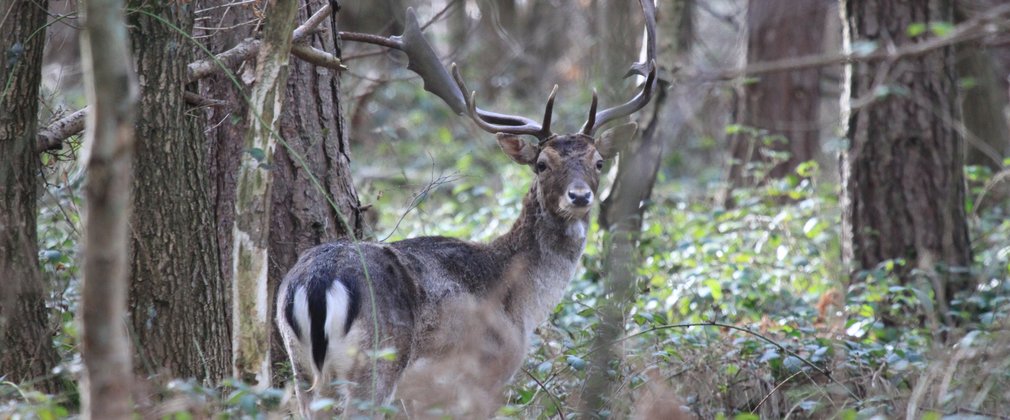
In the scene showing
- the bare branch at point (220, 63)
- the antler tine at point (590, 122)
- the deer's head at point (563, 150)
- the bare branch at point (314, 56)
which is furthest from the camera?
the antler tine at point (590, 122)

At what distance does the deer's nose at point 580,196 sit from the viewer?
6.50 meters

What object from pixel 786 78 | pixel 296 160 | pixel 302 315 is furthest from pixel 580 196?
pixel 786 78

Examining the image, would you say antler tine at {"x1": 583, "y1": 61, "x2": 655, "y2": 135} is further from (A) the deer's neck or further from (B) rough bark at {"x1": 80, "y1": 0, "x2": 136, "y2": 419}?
(B) rough bark at {"x1": 80, "y1": 0, "x2": 136, "y2": 419}

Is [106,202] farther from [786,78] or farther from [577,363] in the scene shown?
[786,78]

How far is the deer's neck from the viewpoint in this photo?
6.44 metres

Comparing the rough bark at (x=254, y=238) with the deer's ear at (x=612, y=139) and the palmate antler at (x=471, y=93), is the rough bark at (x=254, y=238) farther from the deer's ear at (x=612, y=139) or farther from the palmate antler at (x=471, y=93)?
the deer's ear at (x=612, y=139)

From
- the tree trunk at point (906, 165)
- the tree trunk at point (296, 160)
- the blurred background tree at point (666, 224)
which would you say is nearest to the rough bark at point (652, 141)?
the blurred background tree at point (666, 224)

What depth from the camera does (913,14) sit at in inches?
339

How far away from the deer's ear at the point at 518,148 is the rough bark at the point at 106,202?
400 centimetres

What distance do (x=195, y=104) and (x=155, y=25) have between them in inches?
20.8

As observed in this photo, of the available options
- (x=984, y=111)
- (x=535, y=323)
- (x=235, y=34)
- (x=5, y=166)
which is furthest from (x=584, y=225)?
(x=984, y=111)

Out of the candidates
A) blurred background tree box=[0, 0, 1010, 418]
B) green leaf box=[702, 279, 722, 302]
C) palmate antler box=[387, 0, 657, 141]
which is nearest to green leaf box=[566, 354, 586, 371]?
blurred background tree box=[0, 0, 1010, 418]

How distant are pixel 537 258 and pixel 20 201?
10.1ft

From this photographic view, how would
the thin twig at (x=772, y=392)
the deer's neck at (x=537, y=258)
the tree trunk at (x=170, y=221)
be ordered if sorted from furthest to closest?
the deer's neck at (x=537, y=258)
the thin twig at (x=772, y=392)
the tree trunk at (x=170, y=221)
